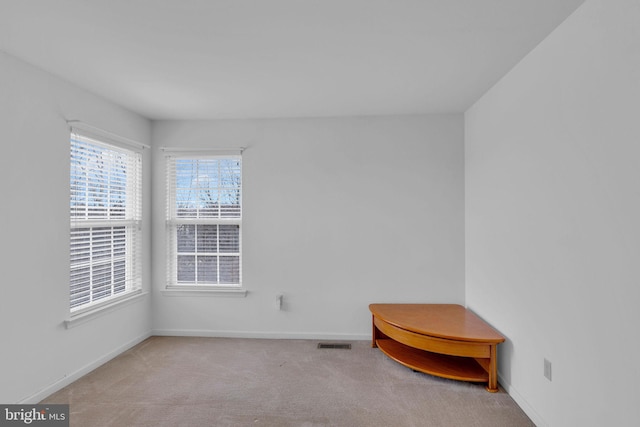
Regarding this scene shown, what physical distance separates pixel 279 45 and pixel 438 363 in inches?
113

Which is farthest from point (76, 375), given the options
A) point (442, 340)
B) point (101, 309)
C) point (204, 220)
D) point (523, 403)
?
point (523, 403)

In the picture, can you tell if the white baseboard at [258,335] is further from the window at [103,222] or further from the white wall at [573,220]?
the white wall at [573,220]

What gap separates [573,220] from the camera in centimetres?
178

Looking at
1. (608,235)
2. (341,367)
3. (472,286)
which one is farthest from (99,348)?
(608,235)

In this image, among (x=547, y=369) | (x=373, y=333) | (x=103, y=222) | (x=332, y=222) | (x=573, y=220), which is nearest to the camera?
(x=573, y=220)

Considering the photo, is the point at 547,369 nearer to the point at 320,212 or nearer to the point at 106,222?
the point at 320,212

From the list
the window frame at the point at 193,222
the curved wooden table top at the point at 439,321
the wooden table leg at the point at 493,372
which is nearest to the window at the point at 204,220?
the window frame at the point at 193,222

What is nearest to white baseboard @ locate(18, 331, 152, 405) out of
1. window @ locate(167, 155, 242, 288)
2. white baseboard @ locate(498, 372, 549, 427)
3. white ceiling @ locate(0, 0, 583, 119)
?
window @ locate(167, 155, 242, 288)

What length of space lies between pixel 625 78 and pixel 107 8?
2.52m

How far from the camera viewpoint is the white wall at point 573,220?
144cm

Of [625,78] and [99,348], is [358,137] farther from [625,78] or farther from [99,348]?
[99,348]

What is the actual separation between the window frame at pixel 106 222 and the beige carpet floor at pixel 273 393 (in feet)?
2.08

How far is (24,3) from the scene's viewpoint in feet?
5.37

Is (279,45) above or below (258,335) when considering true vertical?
above
